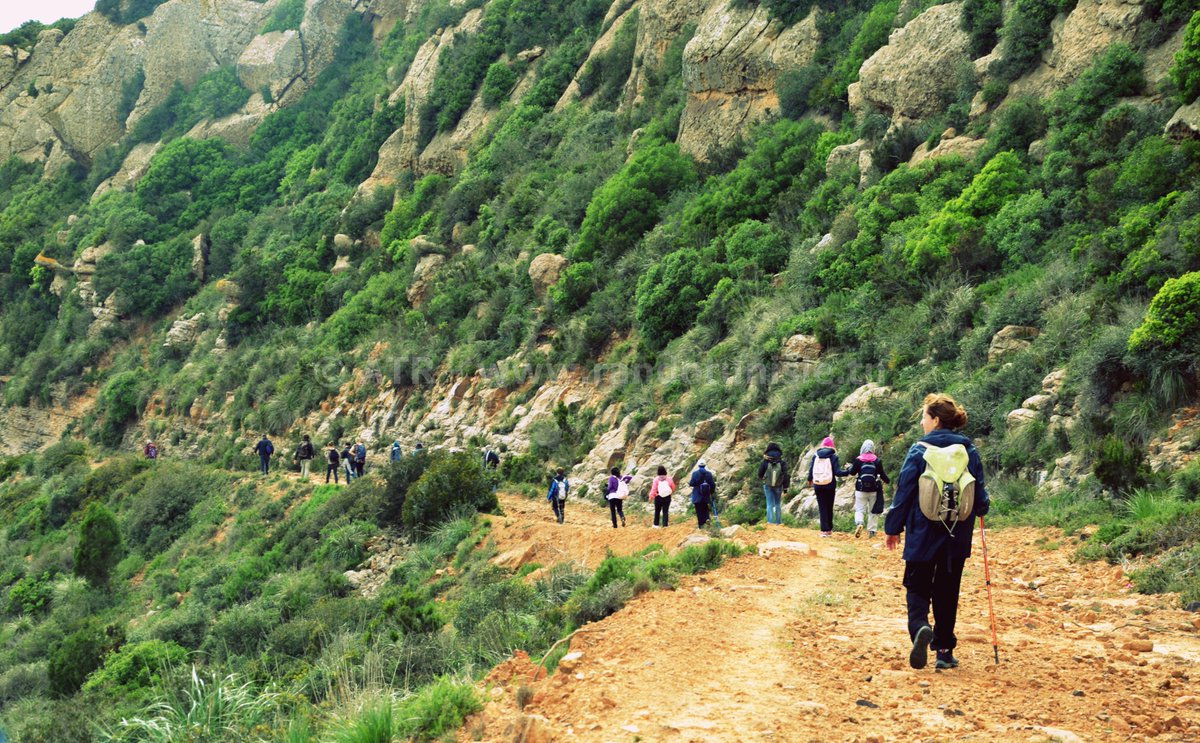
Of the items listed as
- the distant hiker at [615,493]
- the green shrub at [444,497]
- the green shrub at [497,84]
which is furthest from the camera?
the green shrub at [497,84]

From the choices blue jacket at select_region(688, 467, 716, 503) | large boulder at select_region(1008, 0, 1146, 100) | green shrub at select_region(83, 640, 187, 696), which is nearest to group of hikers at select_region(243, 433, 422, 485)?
green shrub at select_region(83, 640, 187, 696)

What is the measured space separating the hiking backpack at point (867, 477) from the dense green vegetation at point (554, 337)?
1870mm

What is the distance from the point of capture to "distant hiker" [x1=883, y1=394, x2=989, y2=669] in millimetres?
6348

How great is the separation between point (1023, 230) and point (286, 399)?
30515mm

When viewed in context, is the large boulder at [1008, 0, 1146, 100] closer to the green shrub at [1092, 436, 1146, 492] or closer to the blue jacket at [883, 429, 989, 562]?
the green shrub at [1092, 436, 1146, 492]

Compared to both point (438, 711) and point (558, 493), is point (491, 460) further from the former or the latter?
point (438, 711)

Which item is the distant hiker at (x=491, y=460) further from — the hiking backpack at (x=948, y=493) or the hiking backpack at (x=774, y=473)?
the hiking backpack at (x=948, y=493)

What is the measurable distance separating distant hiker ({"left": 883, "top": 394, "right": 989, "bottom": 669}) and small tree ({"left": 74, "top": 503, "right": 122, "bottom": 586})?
2803 centimetres

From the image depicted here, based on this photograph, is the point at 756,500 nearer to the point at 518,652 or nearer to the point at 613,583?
the point at 613,583

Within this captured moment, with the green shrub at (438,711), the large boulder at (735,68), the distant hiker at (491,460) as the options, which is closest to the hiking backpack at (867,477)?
the green shrub at (438,711)

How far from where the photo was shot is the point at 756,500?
18828 millimetres

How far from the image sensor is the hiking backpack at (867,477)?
1420cm

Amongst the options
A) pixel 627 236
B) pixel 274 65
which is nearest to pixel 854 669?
pixel 627 236

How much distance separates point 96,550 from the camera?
29.1 m
